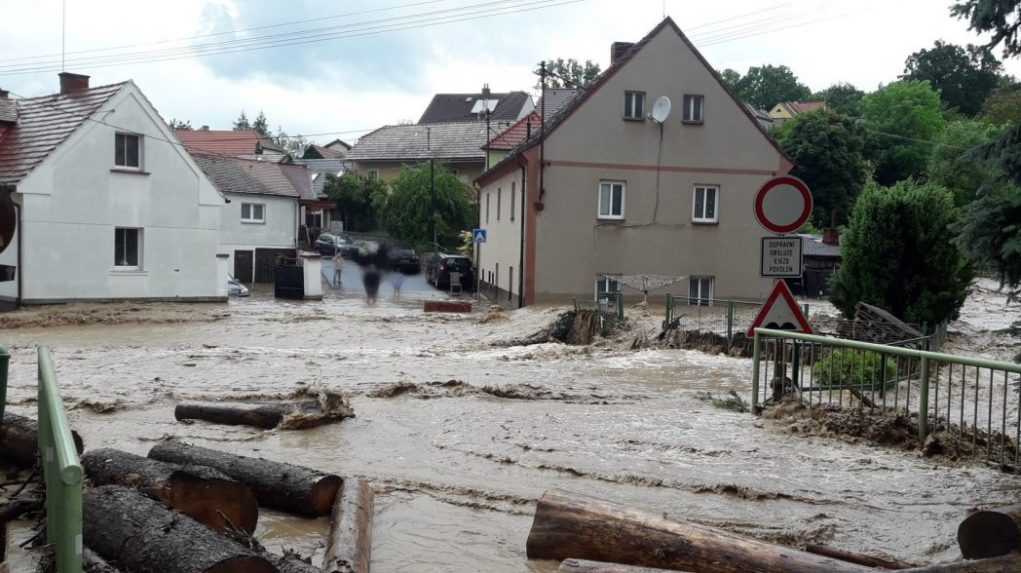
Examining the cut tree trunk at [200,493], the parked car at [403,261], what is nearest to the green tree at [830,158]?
the parked car at [403,261]

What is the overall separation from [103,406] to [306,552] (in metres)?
6.22

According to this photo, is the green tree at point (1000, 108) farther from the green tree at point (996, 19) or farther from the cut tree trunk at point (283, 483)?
the cut tree trunk at point (283, 483)

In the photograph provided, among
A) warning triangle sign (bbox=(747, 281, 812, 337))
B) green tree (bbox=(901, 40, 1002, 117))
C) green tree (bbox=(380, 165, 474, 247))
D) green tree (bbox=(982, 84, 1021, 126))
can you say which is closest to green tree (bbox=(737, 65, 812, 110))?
green tree (bbox=(901, 40, 1002, 117))

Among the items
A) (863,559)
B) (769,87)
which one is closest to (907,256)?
(863,559)

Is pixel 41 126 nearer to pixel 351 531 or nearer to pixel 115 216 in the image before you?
pixel 115 216

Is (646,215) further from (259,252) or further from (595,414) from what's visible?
(259,252)

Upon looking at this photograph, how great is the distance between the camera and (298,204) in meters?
51.4

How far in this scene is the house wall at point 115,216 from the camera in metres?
27.0

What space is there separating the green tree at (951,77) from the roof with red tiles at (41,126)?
224ft

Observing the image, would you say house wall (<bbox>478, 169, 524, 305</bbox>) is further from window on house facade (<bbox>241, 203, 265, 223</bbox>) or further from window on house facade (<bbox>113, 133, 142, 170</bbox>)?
window on house facade (<bbox>241, 203, 265, 223</bbox>)

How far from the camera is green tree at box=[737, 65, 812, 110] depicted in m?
115

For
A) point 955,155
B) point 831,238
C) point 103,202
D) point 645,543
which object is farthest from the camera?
point 955,155

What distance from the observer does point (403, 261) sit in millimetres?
38969

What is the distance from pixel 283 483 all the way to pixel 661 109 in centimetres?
2501
